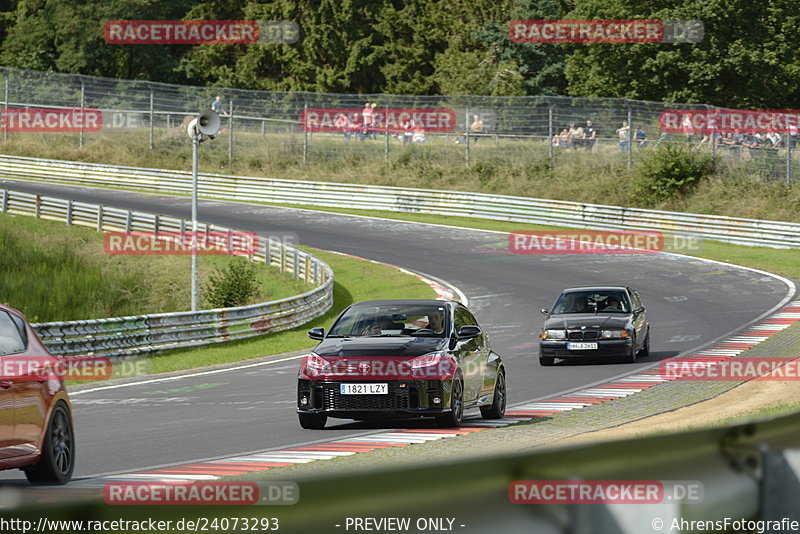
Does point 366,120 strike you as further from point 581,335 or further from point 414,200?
point 581,335

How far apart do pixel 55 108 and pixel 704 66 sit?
31.6 meters

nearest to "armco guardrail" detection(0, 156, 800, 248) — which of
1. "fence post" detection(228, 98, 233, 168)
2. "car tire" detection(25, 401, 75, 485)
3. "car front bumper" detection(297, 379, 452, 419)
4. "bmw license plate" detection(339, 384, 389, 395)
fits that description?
"fence post" detection(228, 98, 233, 168)

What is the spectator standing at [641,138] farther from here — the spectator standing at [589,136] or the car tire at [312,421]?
the car tire at [312,421]

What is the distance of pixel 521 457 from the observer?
10.4 ft

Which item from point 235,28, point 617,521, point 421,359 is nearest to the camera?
point 617,521

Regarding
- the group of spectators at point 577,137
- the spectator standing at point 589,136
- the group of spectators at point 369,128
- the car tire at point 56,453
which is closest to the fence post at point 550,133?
the group of spectators at point 577,137

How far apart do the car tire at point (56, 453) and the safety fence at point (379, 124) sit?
3780 centimetres

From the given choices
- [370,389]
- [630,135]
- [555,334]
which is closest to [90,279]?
[555,334]

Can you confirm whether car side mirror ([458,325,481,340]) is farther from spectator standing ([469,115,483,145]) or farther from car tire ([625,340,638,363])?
spectator standing ([469,115,483,145])

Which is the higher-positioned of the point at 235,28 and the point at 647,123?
the point at 235,28

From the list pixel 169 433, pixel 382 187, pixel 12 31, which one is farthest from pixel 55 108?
pixel 169 433

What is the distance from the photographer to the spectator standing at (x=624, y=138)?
156ft

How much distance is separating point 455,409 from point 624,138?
36568mm

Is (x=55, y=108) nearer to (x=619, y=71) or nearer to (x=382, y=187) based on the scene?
(x=382, y=187)
